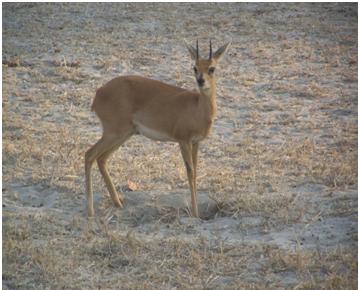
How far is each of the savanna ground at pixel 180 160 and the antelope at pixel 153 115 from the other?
1.48ft

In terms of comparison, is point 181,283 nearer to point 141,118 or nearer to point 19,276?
point 19,276

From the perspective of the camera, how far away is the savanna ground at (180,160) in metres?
5.96

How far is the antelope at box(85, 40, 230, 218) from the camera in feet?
24.6

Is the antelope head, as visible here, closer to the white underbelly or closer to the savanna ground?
the white underbelly

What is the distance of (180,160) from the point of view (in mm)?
8992

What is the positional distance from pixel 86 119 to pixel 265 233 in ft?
15.0

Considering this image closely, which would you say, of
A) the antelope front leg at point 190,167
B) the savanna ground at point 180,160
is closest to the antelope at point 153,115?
the antelope front leg at point 190,167

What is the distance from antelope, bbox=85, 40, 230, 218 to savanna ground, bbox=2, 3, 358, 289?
17.7 inches

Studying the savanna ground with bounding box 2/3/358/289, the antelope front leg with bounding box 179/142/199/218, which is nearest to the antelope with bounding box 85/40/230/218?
the antelope front leg with bounding box 179/142/199/218

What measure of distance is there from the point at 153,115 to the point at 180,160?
4.74ft

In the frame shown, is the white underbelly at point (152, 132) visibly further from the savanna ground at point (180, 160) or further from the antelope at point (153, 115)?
the savanna ground at point (180, 160)

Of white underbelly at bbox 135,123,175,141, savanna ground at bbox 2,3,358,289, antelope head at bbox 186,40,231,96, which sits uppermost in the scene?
antelope head at bbox 186,40,231,96

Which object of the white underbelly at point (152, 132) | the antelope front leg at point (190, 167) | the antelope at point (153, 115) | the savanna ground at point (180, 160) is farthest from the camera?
the white underbelly at point (152, 132)

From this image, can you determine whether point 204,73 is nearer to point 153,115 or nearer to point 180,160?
point 153,115
